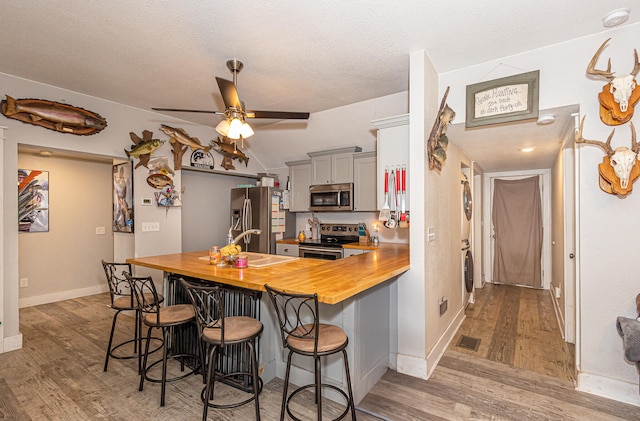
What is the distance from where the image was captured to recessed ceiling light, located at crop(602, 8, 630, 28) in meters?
2.00

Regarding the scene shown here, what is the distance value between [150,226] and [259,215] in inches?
63.9

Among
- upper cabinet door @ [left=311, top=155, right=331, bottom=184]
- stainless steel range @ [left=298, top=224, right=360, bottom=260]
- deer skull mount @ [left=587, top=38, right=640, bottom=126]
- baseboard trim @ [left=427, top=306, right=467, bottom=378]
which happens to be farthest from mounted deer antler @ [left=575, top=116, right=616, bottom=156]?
upper cabinet door @ [left=311, top=155, right=331, bottom=184]

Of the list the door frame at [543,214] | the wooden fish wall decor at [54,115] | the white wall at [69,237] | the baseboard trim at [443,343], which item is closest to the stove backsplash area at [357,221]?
the baseboard trim at [443,343]

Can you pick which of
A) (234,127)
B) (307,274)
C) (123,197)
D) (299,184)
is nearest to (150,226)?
(123,197)

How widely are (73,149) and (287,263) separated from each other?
2.99m

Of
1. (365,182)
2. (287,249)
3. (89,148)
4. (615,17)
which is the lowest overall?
(287,249)

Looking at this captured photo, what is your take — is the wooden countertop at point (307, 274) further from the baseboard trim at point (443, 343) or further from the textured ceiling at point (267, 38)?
the textured ceiling at point (267, 38)

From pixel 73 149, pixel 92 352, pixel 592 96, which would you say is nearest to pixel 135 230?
pixel 73 149

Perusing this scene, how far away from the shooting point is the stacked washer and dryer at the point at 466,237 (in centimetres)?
414

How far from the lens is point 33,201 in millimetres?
4570

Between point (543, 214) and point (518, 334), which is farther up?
point (543, 214)

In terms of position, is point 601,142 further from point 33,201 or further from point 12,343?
point 33,201

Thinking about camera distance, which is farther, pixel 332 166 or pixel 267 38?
pixel 332 166

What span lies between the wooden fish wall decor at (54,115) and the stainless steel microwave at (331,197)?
3.00 meters
